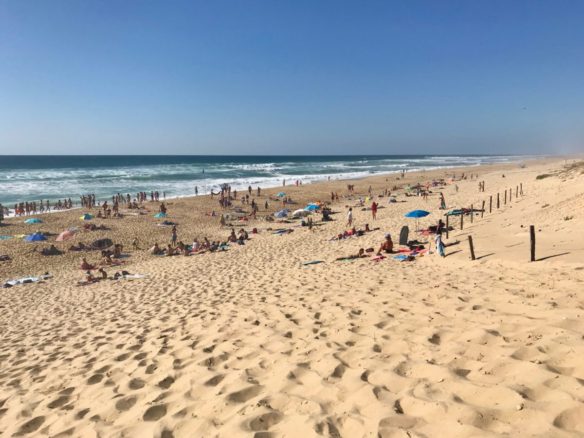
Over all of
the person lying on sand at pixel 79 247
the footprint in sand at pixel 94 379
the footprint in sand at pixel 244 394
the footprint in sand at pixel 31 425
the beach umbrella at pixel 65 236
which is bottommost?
the person lying on sand at pixel 79 247

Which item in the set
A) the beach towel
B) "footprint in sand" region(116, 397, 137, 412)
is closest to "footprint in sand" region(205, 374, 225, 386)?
"footprint in sand" region(116, 397, 137, 412)

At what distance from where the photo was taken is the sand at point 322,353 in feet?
10.6

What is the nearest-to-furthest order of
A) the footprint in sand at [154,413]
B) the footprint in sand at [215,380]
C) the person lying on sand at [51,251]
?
the footprint in sand at [154,413], the footprint in sand at [215,380], the person lying on sand at [51,251]

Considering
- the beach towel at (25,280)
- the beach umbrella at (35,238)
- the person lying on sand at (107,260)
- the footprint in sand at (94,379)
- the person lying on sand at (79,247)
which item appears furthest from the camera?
the beach umbrella at (35,238)

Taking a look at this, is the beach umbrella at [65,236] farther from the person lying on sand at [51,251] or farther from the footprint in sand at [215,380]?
the footprint in sand at [215,380]

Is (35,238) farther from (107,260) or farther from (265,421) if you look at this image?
(265,421)

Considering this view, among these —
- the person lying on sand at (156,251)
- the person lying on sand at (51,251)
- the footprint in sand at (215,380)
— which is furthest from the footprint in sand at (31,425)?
the person lying on sand at (51,251)

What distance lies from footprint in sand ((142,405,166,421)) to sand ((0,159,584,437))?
2cm

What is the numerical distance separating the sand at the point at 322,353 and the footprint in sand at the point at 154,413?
0.8 inches

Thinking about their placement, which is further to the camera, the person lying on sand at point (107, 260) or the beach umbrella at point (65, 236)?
the beach umbrella at point (65, 236)

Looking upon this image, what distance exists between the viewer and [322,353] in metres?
4.73

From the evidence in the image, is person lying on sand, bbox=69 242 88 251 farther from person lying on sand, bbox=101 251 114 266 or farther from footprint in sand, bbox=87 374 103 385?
footprint in sand, bbox=87 374 103 385

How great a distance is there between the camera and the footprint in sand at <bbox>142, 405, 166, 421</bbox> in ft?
12.4

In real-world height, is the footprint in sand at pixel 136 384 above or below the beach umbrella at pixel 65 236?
above
